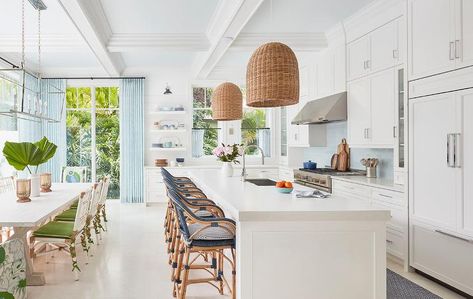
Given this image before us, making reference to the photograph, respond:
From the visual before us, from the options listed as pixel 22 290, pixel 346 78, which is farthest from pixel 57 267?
pixel 346 78

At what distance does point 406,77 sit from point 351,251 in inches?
83.6

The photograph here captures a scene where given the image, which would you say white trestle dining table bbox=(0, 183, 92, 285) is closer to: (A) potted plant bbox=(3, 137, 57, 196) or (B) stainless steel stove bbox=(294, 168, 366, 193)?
(A) potted plant bbox=(3, 137, 57, 196)

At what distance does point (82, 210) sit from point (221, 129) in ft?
16.4

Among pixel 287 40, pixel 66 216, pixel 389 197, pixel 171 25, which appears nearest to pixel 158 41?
pixel 171 25

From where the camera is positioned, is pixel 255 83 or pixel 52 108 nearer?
pixel 255 83

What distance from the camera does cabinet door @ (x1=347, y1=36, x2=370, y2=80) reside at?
499 centimetres

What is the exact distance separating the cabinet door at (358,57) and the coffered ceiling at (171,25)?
1.34 feet

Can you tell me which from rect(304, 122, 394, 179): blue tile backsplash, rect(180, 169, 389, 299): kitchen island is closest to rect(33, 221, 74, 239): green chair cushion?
rect(180, 169, 389, 299): kitchen island

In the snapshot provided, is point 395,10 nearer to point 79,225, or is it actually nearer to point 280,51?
point 280,51

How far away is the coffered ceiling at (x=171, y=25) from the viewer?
4.61 meters

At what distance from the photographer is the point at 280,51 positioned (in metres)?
2.97

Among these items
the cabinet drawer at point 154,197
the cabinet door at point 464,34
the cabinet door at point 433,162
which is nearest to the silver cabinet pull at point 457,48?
the cabinet door at point 464,34

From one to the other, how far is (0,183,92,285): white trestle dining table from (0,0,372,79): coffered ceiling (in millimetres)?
2021

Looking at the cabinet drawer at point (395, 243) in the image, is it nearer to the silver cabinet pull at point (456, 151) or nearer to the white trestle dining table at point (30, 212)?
the silver cabinet pull at point (456, 151)
